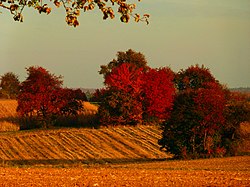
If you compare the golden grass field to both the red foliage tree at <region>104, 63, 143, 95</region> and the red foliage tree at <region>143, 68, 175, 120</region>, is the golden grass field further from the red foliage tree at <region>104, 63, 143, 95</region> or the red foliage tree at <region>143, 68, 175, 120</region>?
the red foliage tree at <region>104, 63, 143, 95</region>

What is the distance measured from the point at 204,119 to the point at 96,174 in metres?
29.7

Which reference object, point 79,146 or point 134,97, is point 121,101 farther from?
point 79,146

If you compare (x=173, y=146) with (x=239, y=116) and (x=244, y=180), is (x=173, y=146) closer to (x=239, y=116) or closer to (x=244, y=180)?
(x=239, y=116)

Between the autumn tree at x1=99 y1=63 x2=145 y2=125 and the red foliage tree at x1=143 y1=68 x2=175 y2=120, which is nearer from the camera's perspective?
the autumn tree at x1=99 y1=63 x2=145 y2=125

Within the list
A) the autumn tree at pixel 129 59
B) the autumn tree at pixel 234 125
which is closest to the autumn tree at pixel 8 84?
the autumn tree at pixel 129 59

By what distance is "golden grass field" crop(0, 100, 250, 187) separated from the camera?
2206cm

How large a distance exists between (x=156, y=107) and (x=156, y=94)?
8.27 feet

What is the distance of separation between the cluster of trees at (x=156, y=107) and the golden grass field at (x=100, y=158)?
276 cm

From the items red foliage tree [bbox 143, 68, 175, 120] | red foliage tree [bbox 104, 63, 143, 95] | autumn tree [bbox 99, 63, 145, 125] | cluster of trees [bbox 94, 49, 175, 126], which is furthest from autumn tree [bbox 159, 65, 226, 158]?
red foliage tree [bbox 104, 63, 143, 95]

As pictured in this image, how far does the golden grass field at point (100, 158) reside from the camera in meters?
22.1

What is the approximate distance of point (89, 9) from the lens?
14102 mm

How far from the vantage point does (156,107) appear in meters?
79.2

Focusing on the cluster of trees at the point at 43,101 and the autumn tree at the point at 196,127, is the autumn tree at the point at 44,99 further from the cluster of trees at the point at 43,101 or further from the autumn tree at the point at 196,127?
the autumn tree at the point at 196,127

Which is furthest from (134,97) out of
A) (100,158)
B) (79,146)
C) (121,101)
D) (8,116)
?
(100,158)
